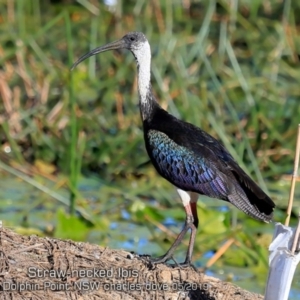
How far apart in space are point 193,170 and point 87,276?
1.42 meters

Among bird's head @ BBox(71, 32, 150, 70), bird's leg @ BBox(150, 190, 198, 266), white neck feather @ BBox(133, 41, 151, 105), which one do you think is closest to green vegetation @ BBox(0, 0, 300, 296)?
bird's leg @ BBox(150, 190, 198, 266)

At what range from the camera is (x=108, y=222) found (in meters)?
8.30

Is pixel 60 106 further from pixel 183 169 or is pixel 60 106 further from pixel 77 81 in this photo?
pixel 183 169

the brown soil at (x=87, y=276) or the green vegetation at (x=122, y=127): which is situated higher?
the green vegetation at (x=122, y=127)

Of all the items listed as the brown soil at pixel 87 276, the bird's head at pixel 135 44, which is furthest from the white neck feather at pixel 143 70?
the brown soil at pixel 87 276

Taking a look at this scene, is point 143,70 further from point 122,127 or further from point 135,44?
point 122,127

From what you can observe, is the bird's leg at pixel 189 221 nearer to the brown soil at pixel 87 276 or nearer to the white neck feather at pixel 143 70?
the brown soil at pixel 87 276

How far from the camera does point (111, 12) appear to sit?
14.0 metres

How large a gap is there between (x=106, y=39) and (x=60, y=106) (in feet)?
9.87

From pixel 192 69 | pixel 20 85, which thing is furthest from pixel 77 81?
pixel 192 69

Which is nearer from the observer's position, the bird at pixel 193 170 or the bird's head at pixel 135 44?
the bird at pixel 193 170

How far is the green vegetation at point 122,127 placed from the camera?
320 inches

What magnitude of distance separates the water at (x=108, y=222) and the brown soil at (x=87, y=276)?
1.41m

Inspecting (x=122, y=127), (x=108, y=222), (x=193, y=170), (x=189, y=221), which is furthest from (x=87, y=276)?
(x=122, y=127)
